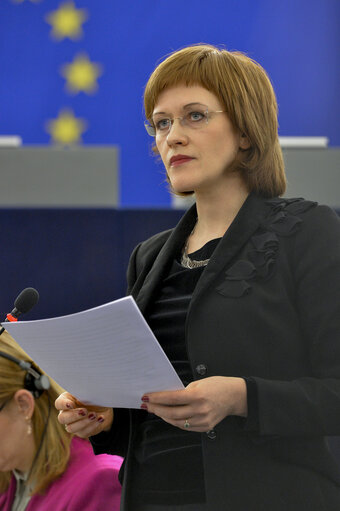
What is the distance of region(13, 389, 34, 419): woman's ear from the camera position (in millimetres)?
1861

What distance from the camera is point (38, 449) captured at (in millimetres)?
1896

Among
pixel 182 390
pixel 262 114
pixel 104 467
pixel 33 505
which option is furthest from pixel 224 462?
pixel 33 505

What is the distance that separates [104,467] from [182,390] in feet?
2.71

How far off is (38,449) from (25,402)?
121 millimetres

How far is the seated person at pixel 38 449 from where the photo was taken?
1.81 m

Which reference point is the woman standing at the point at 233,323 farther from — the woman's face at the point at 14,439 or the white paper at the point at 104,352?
the woman's face at the point at 14,439

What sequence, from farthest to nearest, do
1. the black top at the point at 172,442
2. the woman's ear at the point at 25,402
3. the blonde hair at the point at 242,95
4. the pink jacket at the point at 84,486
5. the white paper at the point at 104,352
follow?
the woman's ear at the point at 25,402, the pink jacket at the point at 84,486, the blonde hair at the point at 242,95, the black top at the point at 172,442, the white paper at the point at 104,352

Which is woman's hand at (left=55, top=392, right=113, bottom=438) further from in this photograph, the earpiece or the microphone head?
the earpiece

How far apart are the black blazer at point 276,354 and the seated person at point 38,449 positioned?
24.5 inches

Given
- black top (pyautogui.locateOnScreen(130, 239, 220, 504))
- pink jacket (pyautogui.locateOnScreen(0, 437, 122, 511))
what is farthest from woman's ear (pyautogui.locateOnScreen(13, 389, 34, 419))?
black top (pyautogui.locateOnScreen(130, 239, 220, 504))

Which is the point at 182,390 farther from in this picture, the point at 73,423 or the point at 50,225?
the point at 50,225

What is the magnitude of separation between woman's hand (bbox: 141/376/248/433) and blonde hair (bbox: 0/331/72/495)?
33.0 inches

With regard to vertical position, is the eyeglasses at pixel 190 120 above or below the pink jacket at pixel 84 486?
above

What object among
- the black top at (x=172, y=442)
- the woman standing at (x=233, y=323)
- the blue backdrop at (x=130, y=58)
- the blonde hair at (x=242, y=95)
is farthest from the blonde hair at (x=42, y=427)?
the blue backdrop at (x=130, y=58)
